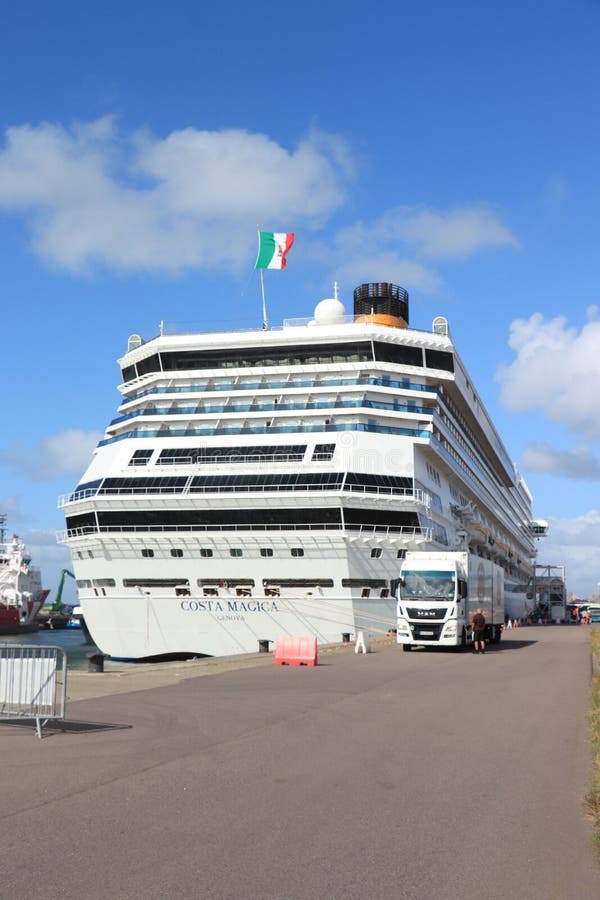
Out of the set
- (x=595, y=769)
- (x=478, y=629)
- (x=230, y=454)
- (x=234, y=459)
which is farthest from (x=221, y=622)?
(x=595, y=769)

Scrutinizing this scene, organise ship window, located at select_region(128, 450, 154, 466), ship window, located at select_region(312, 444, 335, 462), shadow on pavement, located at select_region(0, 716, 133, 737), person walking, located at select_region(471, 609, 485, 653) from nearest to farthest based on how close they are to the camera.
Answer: shadow on pavement, located at select_region(0, 716, 133, 737) < person walking, located at select_region(471, 609, 485, 653) < ship window, located at select_region(312, 444, 335, 462) < ship window, located at select_region(128, 450, 154, 466)

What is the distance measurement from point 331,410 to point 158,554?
1008 cm

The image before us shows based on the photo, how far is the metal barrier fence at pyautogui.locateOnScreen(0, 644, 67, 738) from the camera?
478 inches

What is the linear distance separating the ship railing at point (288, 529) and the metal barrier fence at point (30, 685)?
72.6 feet

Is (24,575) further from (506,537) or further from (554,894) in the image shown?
(554,894)

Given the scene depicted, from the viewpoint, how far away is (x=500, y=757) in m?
10.6

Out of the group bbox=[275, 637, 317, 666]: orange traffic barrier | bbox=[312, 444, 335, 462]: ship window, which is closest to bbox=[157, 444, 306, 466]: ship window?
bbox=[312, 444, 335, 462]: ship window

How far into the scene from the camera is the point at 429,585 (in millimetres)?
30484

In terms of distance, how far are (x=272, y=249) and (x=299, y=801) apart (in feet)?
141

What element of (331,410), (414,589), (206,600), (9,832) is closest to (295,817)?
(9,832)

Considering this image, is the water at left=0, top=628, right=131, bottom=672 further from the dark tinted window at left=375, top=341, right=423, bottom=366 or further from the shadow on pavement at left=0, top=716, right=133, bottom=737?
the shadow on pavement at left=0, top=716, right=133, bottom=737

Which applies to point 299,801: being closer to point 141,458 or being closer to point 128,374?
point 141,458

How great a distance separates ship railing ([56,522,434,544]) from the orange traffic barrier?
32.3 feet

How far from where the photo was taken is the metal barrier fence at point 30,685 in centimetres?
1213
